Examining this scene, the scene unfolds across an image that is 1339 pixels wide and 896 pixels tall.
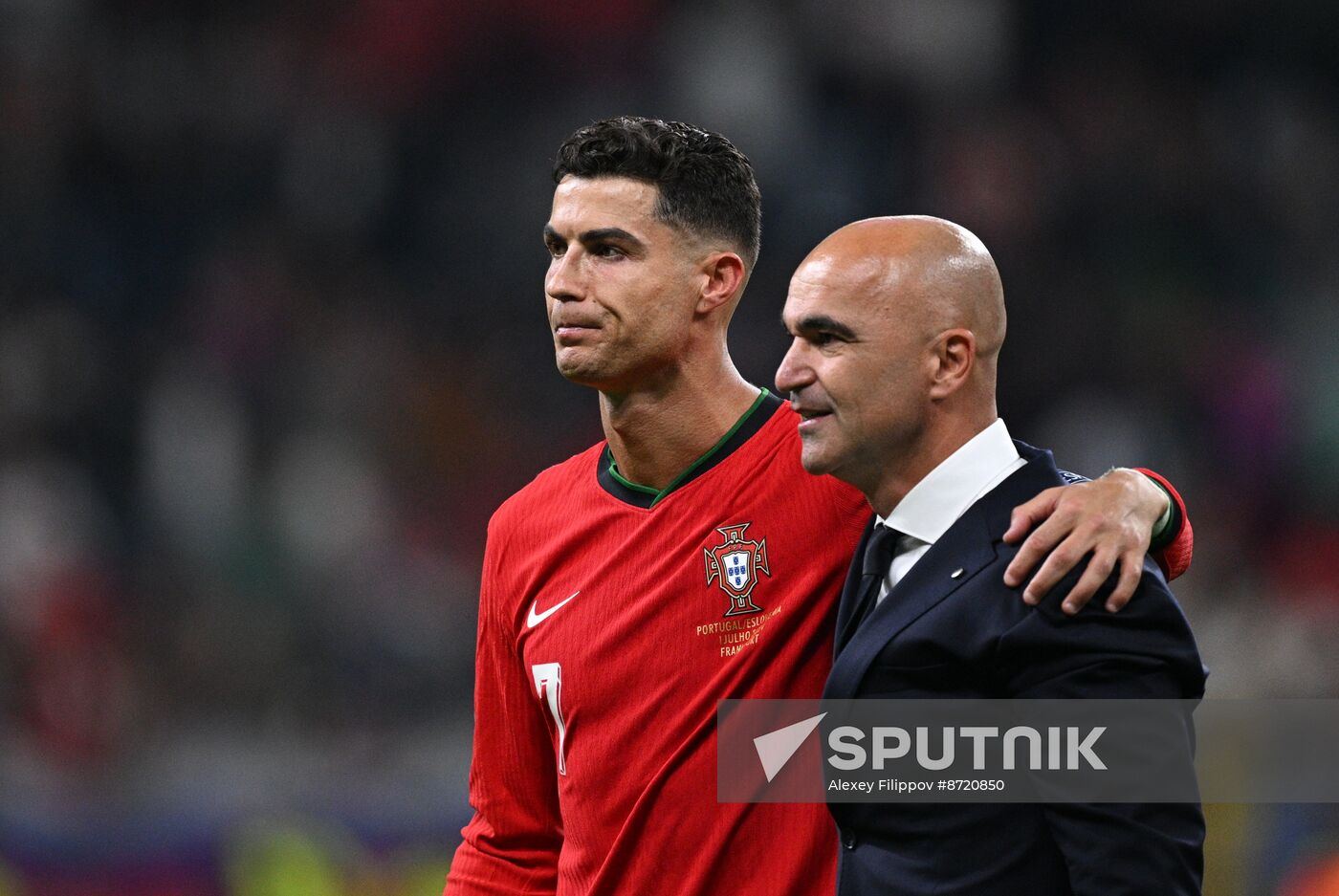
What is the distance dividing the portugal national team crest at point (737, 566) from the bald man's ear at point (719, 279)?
1.46 feet

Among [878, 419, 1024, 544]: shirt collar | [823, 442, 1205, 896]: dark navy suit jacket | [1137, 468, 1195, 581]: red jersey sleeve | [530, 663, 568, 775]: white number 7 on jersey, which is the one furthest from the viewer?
[530, 663, 568, 775]: white number 7 on jersey

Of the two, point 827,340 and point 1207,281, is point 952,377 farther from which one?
point 1207,281

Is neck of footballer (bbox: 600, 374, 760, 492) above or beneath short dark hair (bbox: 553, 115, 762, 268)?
beneath

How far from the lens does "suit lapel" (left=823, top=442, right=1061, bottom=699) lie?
2211mm

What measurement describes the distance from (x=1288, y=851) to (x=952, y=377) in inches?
129

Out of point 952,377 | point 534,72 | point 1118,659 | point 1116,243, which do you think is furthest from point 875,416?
point 534,72

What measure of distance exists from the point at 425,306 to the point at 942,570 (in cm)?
602

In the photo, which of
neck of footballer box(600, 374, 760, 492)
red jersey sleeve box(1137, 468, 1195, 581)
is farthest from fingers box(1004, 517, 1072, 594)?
neck of footballer box(600, 374, 760, 492)

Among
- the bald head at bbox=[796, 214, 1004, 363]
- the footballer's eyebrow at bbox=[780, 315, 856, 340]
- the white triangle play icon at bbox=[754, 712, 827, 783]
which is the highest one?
the bald head at bbox=[796, 214, 1004, 363]

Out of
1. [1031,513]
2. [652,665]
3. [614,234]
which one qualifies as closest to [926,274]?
[1031,513]

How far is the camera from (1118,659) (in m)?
1.99

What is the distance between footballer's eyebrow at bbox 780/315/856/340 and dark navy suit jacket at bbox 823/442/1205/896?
1.06 feet

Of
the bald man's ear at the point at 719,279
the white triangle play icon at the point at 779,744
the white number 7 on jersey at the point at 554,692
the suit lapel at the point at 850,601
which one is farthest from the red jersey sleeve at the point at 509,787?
the suit lapel at the point at 850,601

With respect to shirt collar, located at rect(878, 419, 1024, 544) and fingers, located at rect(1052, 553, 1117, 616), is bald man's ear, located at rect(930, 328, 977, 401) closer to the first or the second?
shirt collar, located at rect(878, 419, 1024, 544)
